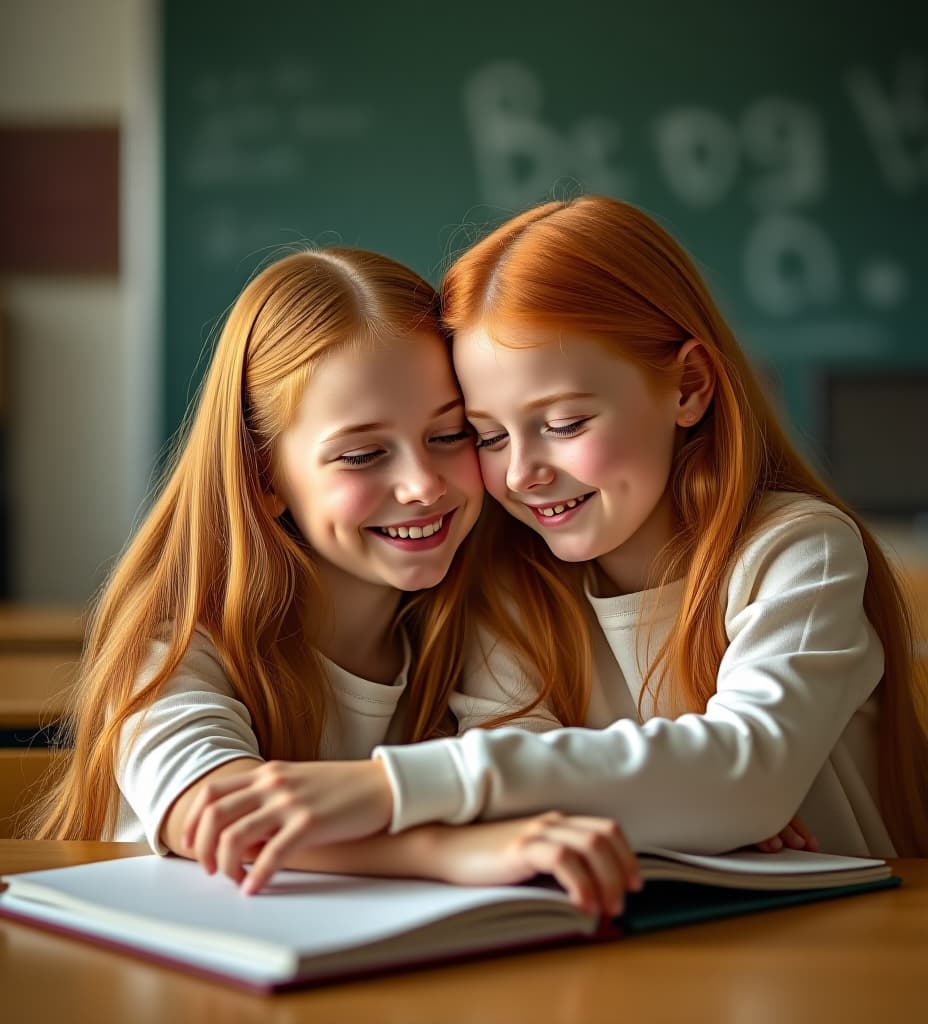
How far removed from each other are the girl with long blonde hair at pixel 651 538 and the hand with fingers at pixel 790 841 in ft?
0.19

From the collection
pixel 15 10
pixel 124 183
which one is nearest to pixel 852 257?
pixel 124 183

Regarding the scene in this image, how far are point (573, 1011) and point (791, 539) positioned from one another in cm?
62

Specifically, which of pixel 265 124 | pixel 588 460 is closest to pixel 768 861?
pixel 588 460

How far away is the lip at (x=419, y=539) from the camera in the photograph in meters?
1.31

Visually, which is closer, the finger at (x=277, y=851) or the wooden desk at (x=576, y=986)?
the wooden desk at (x=576, y=986)

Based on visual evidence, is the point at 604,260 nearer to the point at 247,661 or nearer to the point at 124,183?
the point at 247,661

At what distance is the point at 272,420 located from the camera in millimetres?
1354

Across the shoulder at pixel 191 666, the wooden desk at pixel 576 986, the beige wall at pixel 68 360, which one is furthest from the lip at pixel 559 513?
the beige wall at pixel 68 360

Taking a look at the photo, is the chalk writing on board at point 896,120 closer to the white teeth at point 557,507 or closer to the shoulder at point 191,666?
the white teeth at point 557,507

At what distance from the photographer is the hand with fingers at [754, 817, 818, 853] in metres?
1.02

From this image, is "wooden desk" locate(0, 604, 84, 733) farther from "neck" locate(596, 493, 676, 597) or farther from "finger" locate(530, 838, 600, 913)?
"finger" locate(530, 838, 600, 913)

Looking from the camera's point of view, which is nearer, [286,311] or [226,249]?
[286,311]

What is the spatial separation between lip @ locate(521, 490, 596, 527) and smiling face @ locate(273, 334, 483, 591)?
62 mm

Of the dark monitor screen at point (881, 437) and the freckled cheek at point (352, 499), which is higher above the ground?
the dark monitor screen at point (881, 437)
